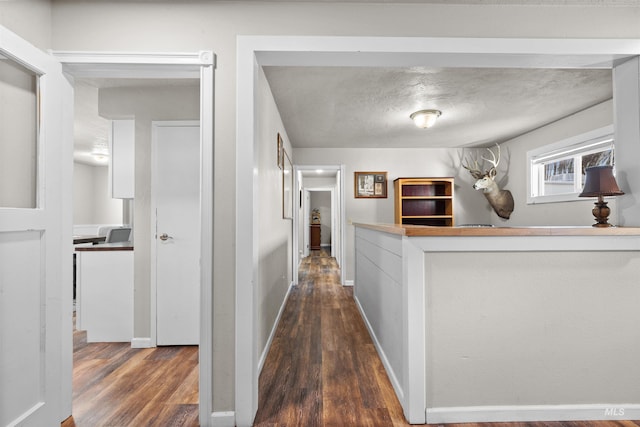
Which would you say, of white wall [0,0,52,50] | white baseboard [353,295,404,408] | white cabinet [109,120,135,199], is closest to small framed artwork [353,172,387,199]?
white baseboard [353,295,404,408]

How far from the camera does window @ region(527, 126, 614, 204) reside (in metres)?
3.12

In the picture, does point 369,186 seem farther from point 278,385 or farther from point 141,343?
point 141,343

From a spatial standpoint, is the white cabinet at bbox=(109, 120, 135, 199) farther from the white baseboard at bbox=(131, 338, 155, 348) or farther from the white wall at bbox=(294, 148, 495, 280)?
the white wall at bbox=(294, 148, 495, 280)

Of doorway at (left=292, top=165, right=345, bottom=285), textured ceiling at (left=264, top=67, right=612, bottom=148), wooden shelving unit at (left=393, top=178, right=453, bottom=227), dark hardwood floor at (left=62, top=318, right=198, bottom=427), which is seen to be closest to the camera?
dark hardwood floor at (left=62, top=318, right=198, bottom=427)

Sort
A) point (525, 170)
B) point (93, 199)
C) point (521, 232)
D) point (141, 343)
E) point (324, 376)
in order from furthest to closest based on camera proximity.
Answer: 1. point (93, 199)
2. point (525, 170)
3. point (141, 343)
4. point (324, 376)
5. point (521, 232)

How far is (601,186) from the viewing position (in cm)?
163

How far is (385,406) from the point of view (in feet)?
5.46

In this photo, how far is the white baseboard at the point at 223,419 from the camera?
151cm

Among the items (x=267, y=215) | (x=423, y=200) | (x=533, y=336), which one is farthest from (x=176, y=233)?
(x=423, y=200)

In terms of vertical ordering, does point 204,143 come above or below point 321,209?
above

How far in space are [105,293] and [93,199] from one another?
17.9 feet

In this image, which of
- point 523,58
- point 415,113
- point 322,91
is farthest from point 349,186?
point 523,58

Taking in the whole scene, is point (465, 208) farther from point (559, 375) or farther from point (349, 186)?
point (559, 375)

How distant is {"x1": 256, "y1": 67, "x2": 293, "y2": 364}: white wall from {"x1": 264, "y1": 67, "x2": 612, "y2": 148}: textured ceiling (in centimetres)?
30
